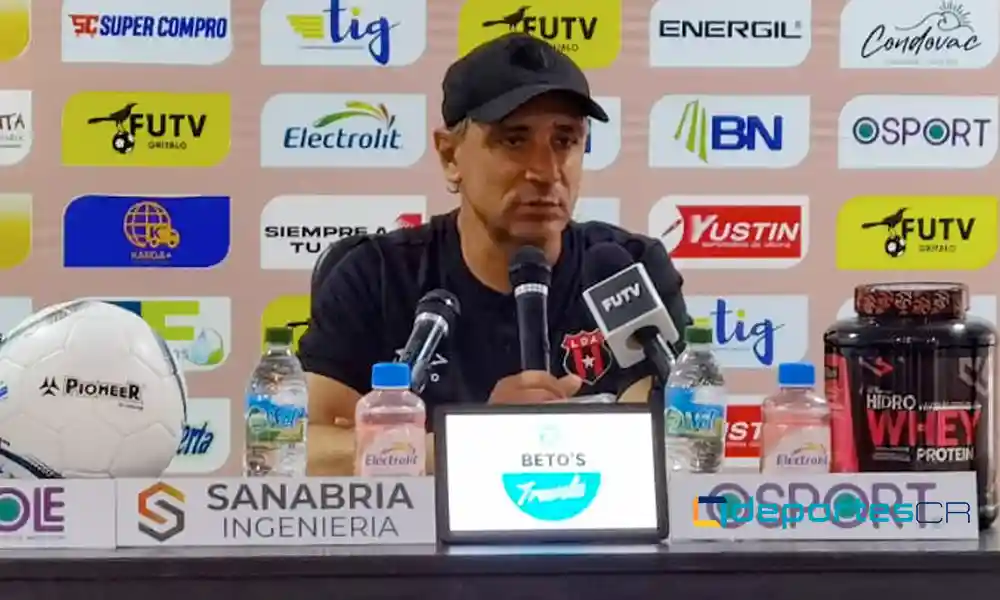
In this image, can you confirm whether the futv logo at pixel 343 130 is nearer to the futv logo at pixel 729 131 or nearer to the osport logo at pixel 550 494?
the futv logo at pixel 729 131

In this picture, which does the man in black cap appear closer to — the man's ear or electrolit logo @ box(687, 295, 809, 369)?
the man's ear

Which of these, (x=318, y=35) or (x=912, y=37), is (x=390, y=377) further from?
(x=912, y=37)

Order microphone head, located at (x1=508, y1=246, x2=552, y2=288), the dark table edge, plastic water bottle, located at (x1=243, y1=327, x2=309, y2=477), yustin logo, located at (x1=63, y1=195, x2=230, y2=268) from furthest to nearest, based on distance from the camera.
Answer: yustin logo, located at (x1=63, y1=195, x2=230, y2=268)
microphone head, located at (x1=508, y1=246, x2=552, y2=288)
plastic water bottle, located at (x1=243, y1=327, x2=309, y2=477)
the dark table edge

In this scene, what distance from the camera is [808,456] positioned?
110 centimetres

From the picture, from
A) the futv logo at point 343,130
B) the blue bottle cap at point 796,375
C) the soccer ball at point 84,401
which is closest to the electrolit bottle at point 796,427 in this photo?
the blue bottle cap at point 796,375

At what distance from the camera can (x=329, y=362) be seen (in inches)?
74.2

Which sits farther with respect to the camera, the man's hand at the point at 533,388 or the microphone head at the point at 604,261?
the microphone head at the point at 604,261

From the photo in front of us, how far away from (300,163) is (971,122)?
63.2 inches

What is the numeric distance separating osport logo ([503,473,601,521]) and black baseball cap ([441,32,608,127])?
89 centimetres

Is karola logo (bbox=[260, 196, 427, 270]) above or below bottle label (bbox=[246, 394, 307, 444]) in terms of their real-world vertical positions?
above

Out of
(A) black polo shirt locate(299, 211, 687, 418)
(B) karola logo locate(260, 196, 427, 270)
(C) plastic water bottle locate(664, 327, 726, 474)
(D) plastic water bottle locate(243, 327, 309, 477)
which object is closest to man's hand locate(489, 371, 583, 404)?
(C) plastic water bottle locate(664, 327, 726, 474)

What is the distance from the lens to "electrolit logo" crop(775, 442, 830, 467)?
110 cm

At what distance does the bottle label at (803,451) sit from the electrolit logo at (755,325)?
5.79 feet

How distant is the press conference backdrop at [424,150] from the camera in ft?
9.25
